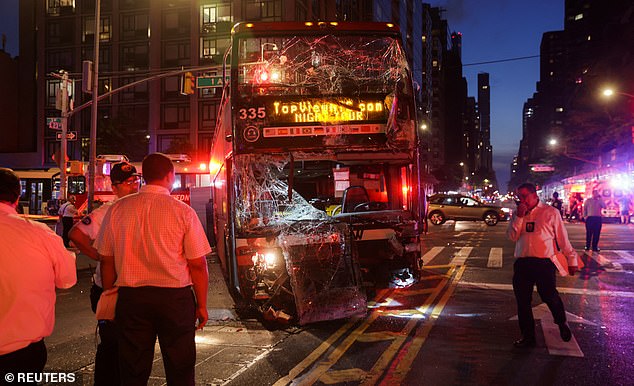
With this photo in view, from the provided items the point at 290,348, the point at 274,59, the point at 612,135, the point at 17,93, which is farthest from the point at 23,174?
the point at 612,135

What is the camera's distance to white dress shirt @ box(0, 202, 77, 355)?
2.92 m

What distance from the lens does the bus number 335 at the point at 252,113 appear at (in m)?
7.96

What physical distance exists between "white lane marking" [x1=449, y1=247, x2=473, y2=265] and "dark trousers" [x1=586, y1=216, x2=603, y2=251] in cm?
341

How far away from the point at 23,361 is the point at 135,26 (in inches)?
2248

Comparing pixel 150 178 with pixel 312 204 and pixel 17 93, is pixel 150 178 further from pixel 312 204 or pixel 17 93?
→ pixel 17 93

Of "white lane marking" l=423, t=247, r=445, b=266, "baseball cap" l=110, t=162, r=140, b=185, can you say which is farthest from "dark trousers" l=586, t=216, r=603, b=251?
"baseball cap" l=110, t=162, r=140, b=185

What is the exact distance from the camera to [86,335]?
Result: 6871mm

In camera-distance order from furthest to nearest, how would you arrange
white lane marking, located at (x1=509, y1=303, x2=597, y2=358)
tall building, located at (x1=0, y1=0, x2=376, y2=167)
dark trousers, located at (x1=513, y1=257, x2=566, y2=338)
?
tall building, located at (x1=0, y1=0, x2=376, y2=167), dark trousers, located at (x1=513, y1=257, x2=566, y2=338), white lane marking, located at (x1=509, y1=303, x2=597, y2=358)

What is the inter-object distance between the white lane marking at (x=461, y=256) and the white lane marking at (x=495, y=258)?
0.66 metres

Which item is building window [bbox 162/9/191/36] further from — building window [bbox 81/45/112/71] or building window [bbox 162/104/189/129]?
building window [bbox 162/104/189/129]

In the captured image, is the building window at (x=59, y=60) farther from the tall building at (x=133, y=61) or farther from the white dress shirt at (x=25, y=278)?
the white dress shirt at (x=25, y=278)

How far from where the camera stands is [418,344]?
244 inches

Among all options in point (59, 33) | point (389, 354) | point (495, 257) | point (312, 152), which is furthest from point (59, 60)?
point (389, 354)

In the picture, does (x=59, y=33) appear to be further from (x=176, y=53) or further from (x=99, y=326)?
(x=99, y=326)
